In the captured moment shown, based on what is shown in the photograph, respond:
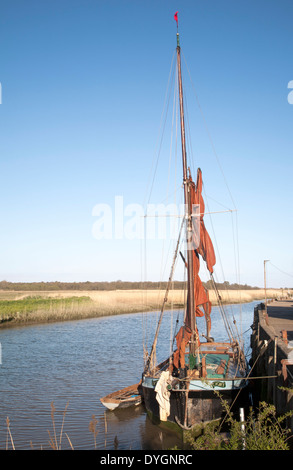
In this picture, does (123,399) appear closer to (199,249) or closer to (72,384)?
(72,384)

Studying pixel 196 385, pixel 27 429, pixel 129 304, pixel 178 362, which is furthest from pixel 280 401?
pixel 129 304

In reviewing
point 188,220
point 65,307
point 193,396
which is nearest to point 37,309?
point 65,307

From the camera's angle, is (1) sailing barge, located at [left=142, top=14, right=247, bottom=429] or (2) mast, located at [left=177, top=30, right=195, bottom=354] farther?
(2) mast, located at [left=177, top=30, right=195, bottom=354]

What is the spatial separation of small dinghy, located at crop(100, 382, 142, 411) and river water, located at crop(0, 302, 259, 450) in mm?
253

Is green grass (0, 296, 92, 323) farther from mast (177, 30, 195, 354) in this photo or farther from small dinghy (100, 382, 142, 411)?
mast (177, 30, 195, 354)

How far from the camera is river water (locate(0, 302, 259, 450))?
12492 millimetres

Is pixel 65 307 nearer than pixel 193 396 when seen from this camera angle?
No

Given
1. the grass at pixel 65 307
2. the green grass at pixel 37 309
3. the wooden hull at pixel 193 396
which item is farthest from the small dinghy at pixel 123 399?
the green grass at pixel 37 309

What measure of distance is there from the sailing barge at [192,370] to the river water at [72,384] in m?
1.04

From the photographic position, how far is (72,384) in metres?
18.8

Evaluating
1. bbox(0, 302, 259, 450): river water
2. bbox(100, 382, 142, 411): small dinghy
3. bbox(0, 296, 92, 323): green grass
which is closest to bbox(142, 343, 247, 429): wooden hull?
bbox(0, 302, 259, 450): river water

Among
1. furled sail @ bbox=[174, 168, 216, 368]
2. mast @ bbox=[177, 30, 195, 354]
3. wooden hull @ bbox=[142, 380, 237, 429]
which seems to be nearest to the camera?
wooden hull @ bbox=[142, 380, 237, 429]

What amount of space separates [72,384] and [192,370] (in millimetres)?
8349

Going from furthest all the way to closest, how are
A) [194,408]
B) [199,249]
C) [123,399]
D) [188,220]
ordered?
[199,249] < [123,399] < [188,220] < [194,408]
